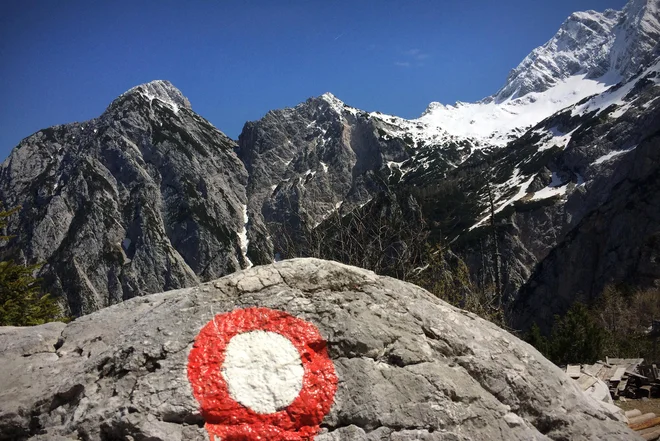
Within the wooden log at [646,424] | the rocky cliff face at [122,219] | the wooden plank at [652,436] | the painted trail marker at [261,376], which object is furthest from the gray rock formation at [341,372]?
the rocky cliff face at [122,219]

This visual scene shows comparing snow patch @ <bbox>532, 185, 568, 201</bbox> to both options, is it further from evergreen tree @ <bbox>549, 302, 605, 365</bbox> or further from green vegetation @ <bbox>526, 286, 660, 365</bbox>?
evergreen tree @ <bbox>549, 302, 605, 365</bbox>

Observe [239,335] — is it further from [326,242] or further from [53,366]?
[326,242]

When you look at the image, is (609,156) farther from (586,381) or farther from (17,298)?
(17,298)

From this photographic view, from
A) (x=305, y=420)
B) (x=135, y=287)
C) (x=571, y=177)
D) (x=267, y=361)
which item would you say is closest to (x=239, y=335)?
(x=267, y=361)

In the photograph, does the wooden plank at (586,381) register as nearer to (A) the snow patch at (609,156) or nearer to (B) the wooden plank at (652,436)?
(B) the wooden plank at (652,436)

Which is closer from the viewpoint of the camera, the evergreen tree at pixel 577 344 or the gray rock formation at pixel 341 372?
the gray rock formation at pixel 341 372
